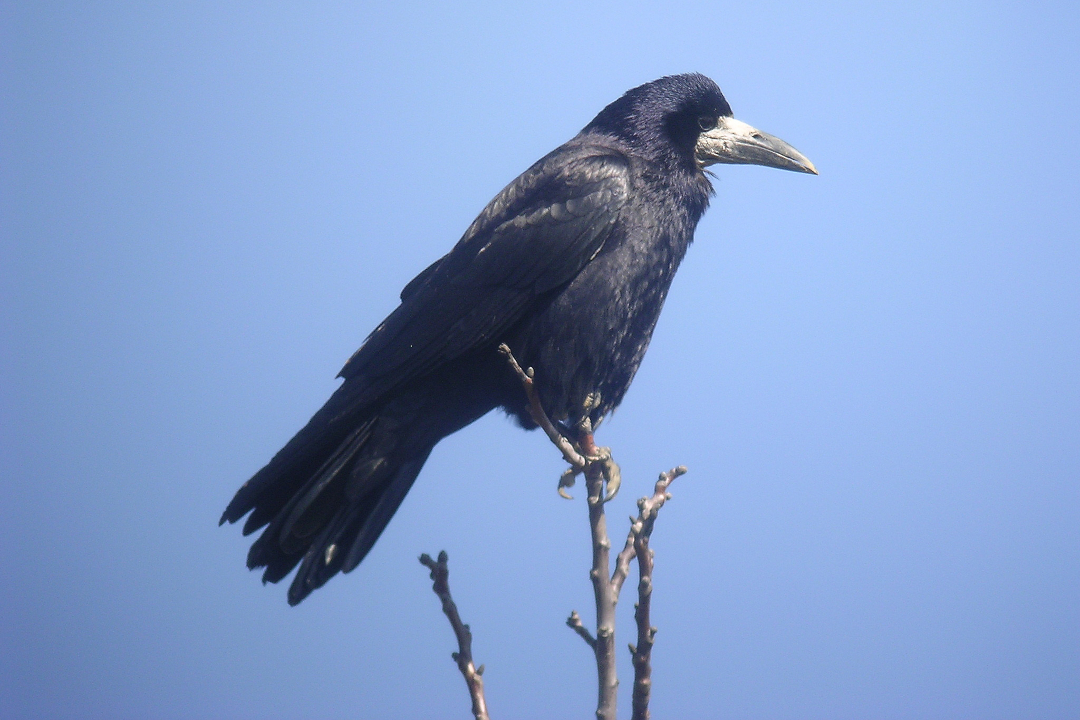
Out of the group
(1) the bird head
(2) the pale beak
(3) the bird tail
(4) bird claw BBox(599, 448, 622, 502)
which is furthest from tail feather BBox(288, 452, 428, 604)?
(2) the pale beak

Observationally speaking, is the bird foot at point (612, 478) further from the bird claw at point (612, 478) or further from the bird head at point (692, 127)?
the bird head at point (692, 127)

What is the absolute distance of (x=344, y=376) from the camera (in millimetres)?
3961

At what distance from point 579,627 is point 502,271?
179cm

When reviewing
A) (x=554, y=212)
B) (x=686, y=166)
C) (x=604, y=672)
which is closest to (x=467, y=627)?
(x=604, y=672)

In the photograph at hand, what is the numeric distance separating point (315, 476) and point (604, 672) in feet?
6.14

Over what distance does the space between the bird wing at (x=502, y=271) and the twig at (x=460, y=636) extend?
4.30ft

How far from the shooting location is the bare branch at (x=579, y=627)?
2.48 metres

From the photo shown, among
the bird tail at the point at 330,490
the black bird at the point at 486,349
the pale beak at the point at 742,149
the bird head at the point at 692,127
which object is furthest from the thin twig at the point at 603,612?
the pale beak at the point at 742,149

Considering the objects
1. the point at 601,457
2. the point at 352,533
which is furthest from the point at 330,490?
the point at 601,457

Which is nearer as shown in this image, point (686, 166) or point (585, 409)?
point (585, 409)

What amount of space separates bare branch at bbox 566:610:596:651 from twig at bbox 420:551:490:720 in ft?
0.92

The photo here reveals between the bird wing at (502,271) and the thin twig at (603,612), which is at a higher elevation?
the bird wing at (502,271)

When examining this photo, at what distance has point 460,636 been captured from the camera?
2.55 metres

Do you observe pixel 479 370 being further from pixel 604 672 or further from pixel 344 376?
pixel 604 672
